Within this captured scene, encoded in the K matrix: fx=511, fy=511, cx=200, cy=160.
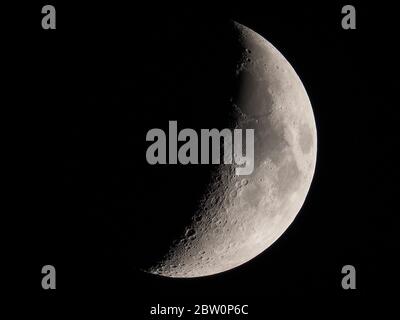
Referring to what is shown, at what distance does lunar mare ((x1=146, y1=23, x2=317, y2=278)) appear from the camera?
13.5 feet

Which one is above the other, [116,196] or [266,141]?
[266,141]

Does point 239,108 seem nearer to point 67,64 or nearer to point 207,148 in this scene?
point 207,148

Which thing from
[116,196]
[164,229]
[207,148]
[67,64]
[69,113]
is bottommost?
[164,229]

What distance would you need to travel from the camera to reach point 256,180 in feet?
13.6

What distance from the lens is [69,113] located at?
3947 mm

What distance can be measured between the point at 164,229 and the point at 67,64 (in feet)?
4.99

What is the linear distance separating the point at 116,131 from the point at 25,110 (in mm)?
799

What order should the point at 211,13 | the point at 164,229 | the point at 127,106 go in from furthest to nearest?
1. the point at 211,13
2. the point at 164,229
3. the point at 127,106

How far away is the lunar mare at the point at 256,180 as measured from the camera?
412 centimetres

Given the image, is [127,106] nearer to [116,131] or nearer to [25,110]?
[116,131]


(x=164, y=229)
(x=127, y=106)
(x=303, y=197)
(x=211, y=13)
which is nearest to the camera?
(x=127, y=106)

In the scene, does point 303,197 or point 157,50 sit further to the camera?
point 303,197

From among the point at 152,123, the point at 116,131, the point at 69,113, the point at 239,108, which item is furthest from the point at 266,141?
the point at 69,113

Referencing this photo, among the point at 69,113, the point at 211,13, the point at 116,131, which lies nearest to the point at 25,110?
the point at 69,113
